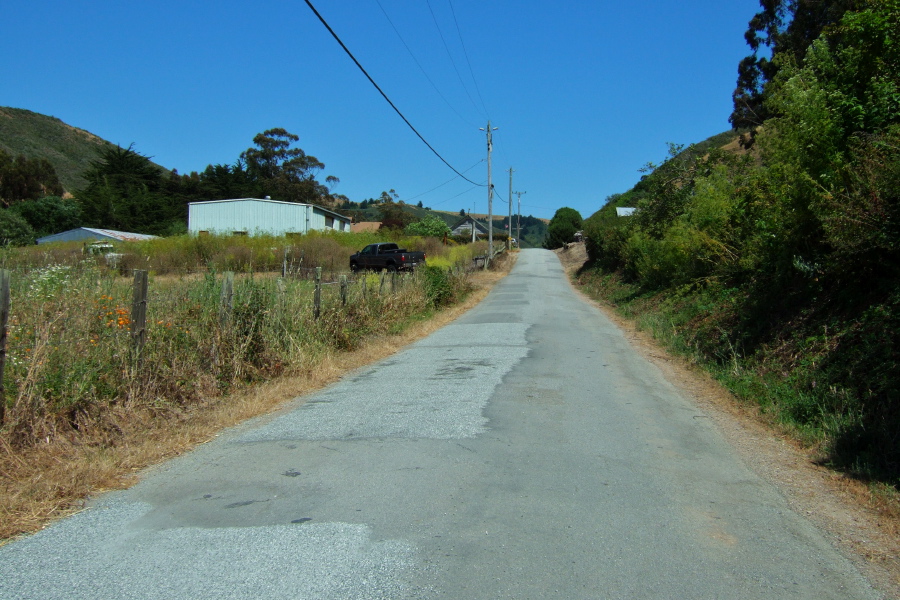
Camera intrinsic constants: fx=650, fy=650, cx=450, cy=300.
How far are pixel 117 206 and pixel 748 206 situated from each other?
5424 centimetres

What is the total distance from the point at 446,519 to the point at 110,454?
10.8 feet

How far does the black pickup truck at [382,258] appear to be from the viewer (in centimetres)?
3372

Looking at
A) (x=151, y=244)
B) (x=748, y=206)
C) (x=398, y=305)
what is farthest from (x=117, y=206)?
(x=748, y=206)

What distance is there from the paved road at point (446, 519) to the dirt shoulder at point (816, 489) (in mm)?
150

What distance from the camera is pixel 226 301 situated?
8938 mm

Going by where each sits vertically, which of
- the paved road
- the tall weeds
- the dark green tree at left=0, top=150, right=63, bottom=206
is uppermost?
the dark green tree at left=0, top=150, right=63, bottom=206

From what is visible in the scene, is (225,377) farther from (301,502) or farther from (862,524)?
(862,524)

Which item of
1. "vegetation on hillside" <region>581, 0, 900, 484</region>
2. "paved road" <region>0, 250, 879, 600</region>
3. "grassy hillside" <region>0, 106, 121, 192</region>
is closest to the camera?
"paved road" <region>0, 250, 879, 600</region>

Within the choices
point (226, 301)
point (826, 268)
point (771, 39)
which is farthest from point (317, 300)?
point (771, 39)

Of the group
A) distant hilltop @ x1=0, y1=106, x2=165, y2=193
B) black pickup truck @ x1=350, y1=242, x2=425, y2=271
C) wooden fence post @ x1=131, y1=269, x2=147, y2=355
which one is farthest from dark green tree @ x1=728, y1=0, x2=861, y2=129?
distant hilltop @ x1=0, y1=106, x2=165, y2=193

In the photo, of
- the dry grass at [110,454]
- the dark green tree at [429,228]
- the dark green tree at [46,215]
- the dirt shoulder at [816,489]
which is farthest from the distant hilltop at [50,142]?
the dirt shoulder at [816,489]

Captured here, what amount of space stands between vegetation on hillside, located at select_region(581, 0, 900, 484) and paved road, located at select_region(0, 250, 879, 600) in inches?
49.3

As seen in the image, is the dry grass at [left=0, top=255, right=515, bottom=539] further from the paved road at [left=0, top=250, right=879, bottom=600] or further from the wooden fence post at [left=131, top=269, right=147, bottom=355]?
→ the wooden fence post at [left=131, top=269, right=147, bottom=355]

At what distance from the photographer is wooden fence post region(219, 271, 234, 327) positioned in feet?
28.9
